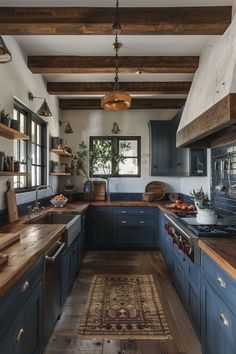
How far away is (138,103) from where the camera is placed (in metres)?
4.97

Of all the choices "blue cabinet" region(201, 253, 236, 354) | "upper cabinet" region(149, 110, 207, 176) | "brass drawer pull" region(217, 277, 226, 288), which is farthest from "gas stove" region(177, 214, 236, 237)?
"upper cabinet" region(149, 110, 207, 176)

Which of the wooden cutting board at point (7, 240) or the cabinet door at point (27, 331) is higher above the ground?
the wooden cutting board at point (7, 240)

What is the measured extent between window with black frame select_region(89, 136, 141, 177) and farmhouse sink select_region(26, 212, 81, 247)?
196cm

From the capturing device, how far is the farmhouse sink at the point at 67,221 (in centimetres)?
259

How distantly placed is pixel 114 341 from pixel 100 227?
2.48 meters

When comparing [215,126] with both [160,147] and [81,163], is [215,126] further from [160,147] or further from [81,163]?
[81,163]

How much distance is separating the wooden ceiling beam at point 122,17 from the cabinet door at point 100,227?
9.53 feet

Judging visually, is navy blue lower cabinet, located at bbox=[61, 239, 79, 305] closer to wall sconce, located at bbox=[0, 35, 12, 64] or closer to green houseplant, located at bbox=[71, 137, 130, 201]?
wall sconce, located at bbox=[0, 35, 12, 64]

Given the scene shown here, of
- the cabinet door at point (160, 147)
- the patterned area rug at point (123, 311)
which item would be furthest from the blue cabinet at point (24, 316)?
the cabinet door at point (160, 147)

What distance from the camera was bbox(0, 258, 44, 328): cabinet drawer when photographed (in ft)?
3.82

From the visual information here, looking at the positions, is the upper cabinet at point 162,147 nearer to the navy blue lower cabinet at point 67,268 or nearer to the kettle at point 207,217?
the kettle at point 207,217

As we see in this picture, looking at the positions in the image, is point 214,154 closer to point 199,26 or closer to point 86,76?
point 199,26

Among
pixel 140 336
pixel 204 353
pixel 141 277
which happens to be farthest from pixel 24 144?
pixel 204 353

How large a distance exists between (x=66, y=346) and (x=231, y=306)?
1361 millimetres
